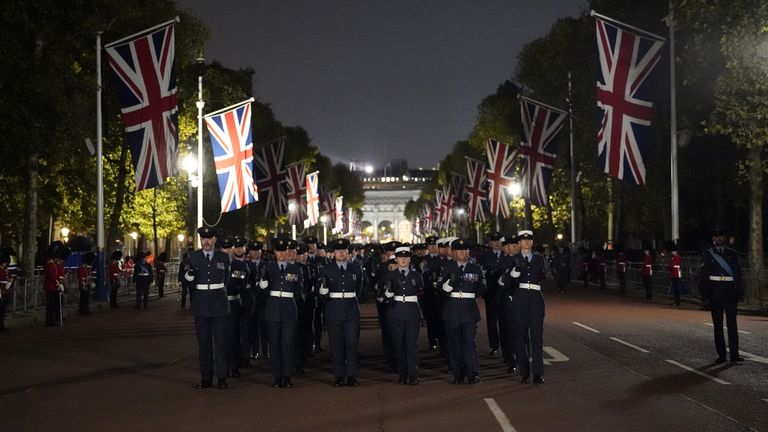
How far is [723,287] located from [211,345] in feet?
27.0

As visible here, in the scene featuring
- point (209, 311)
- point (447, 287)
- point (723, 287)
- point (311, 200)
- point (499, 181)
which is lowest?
point (209, 311)

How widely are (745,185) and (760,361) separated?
35.1 m

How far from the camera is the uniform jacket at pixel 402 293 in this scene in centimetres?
1348

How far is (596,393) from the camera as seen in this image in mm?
12297

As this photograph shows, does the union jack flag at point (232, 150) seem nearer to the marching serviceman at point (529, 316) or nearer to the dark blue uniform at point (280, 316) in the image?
the dark blue uniform at point (280, 316)

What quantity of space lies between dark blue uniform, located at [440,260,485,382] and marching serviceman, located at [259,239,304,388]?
7.12ft

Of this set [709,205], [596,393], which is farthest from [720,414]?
[709,205]

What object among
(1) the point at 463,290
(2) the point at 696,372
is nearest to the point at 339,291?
(1) the point at 463,290

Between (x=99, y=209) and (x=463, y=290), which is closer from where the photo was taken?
(x=463, y=290)

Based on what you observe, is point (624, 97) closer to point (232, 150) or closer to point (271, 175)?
point (232, 150)

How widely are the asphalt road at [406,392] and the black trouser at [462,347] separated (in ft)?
1.03

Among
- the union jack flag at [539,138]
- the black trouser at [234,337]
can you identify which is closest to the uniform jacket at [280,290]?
the black trouser at [234,337]

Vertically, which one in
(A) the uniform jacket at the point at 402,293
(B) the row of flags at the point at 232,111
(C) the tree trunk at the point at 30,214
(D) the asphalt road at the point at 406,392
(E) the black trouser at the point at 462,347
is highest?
(B) the row of flags at the point at 232,111

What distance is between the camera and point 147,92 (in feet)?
81.5
